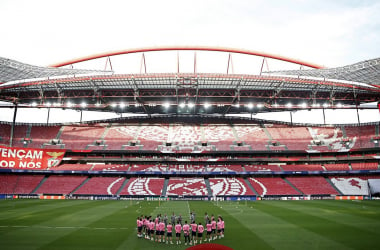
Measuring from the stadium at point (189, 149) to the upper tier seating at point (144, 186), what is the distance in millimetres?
303

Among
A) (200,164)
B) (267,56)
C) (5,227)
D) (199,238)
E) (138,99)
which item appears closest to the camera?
(199,238)

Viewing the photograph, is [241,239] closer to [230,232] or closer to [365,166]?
[230,232]

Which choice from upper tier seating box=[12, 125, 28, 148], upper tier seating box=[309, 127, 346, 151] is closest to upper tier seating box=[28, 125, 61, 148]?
upper tier seating box=[12, 125, 28, 148]

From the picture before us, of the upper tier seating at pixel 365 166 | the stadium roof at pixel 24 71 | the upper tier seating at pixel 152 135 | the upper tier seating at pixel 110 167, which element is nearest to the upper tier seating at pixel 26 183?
the upper tier seating at pixel 110 167

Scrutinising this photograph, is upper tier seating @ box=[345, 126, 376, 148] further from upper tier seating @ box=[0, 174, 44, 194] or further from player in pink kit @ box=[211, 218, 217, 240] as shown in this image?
upper tier seating @ box=[0, 174, 44, 194]

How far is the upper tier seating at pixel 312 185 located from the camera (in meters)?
42.9

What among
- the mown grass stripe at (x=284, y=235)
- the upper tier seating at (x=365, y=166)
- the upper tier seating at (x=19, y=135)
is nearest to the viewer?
the mown grass stripe at (x=284, y=235)

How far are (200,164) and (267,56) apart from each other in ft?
80.1

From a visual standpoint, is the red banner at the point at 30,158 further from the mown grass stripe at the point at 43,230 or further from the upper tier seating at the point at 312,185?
the upper tier seating at the point at 312,185

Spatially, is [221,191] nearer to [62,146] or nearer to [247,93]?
[247,93]

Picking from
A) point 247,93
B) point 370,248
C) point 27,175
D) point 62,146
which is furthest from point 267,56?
point 27,175

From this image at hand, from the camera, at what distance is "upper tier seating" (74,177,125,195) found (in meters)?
42.8

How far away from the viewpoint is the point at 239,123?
6088cm

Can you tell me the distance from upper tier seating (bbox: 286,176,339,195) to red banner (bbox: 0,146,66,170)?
4573cm
